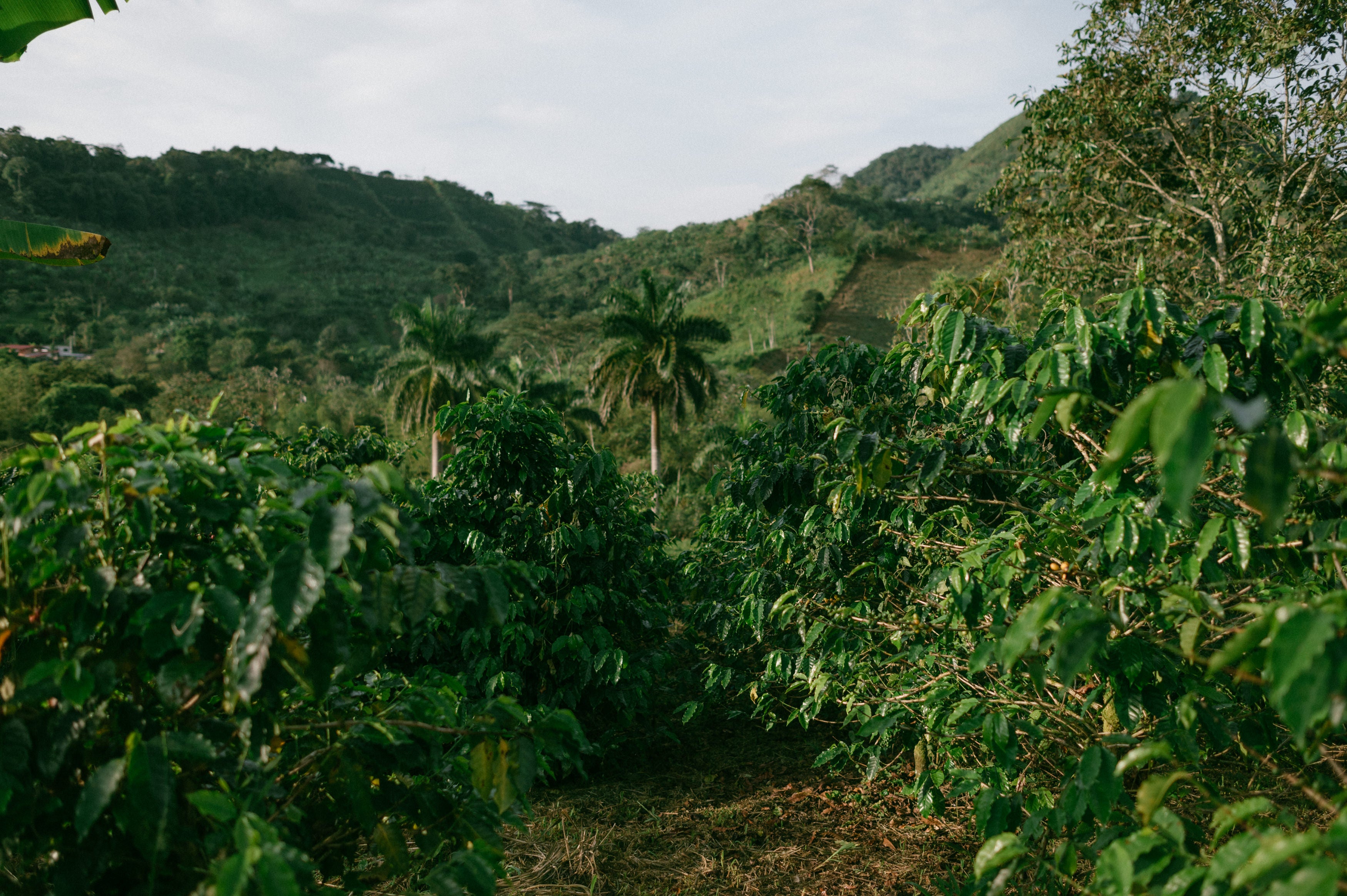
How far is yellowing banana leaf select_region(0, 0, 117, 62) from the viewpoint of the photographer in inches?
105

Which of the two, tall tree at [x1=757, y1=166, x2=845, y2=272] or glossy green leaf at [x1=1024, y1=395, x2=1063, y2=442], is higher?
tall tree at [x1=757, y1=166, x2=845, y2=272]

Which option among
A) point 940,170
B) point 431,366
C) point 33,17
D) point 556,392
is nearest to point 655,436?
point 556,392

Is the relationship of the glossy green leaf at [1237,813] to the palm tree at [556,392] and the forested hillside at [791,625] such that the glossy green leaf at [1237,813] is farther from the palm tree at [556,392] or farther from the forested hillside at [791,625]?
the palm tree at [556,392]

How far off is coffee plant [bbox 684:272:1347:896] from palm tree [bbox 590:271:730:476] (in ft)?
50.3

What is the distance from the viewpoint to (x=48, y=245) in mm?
3270

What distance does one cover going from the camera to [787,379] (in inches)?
150

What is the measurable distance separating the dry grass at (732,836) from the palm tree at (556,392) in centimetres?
1501

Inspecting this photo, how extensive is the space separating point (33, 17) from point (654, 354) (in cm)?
1642

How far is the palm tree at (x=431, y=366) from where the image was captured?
20875 millimetres

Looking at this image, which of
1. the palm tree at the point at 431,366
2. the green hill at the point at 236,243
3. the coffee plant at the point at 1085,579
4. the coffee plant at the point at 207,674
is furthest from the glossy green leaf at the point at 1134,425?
the green hill at the point at 236,243

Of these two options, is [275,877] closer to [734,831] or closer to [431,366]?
[734,831]

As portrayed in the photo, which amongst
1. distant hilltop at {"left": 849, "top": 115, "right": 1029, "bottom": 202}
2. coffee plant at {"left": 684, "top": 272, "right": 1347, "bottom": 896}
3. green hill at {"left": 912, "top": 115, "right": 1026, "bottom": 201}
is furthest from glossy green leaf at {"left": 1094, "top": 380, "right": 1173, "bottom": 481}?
green hill at {"left": 912, "top": 115, "right": 1026, "bottom": 201}

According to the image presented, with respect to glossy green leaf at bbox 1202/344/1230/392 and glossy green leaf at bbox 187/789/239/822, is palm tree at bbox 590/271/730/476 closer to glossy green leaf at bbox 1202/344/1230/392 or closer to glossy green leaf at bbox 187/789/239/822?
glossy green leaf at bbox 1202/344/1230/392

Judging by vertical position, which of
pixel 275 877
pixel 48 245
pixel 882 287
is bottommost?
pixel 275 877
